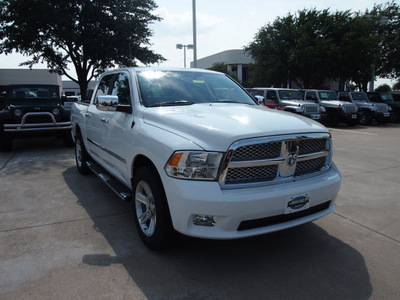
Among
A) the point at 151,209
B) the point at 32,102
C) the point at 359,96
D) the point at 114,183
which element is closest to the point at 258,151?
the point at 151,209

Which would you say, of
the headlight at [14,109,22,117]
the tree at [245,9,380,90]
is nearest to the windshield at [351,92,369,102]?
the tree at [245,9,380,90]

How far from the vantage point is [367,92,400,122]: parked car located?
1903cm

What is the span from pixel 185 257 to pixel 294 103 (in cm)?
1306

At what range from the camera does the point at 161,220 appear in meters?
2.89

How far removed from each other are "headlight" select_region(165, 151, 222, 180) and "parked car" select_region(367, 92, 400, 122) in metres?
19.9

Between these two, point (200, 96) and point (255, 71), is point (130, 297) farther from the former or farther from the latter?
point (255, 71)

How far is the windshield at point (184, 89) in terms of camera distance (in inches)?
150

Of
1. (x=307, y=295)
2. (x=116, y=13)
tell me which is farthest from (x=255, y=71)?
(x=307, y=295)

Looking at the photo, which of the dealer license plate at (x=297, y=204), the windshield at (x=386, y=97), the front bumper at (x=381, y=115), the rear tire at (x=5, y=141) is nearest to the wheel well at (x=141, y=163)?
the dealer license plate at (x=297, y=204)

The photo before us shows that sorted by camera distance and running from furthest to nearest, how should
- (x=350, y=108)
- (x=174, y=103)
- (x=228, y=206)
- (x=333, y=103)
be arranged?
1. (x=333, y=103)
2. (x=350, y=108)
3. (x=174, y=103)
4. (x=228, y=206)

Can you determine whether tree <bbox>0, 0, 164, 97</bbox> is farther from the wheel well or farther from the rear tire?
the wheel well

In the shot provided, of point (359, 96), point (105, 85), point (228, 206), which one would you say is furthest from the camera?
point (359, 96)

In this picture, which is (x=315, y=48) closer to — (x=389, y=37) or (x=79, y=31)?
(x=389, y=37)

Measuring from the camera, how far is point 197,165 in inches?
104
